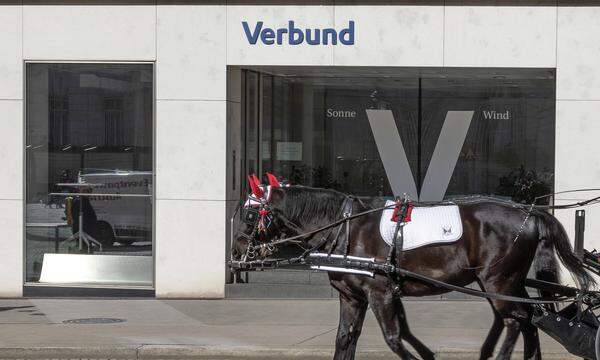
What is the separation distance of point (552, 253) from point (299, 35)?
668 cm

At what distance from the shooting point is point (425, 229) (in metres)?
8.73

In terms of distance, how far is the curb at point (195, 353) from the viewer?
10.7 metres

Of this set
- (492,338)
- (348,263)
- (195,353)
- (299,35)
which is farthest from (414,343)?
(299,35)

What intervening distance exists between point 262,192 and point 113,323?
15.4 feet

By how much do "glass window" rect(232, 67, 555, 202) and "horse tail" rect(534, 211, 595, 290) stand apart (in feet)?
21.9

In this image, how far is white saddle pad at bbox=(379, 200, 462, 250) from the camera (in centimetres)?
872

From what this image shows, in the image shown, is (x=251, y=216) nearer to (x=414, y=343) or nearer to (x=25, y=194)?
(x=414, y=343)

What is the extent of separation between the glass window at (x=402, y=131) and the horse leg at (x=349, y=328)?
23.5 ft

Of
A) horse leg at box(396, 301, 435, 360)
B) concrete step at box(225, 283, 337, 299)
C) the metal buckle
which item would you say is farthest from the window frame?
horse leg at box(396, 301, 435, 360)

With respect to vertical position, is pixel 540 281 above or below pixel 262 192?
below

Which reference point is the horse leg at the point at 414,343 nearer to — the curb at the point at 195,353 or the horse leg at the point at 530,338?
the horse leg at the point at 530,338

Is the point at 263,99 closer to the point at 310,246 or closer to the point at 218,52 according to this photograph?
the point at 218,52

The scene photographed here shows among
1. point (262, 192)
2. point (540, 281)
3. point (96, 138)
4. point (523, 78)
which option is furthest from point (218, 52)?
point (540, 281)

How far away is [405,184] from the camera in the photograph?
626 inches
